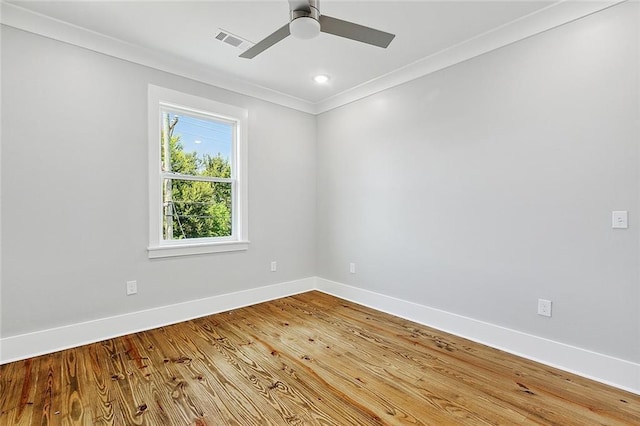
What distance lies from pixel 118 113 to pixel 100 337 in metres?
2.04

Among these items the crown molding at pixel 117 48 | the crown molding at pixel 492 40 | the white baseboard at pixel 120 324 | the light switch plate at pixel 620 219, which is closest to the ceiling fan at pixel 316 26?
the crown molding at pixel 492 40

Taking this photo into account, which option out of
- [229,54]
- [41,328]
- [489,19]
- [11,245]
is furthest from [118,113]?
[489,19]

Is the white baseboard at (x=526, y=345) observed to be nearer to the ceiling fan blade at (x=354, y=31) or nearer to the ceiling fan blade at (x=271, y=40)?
the ceiling fan blade at (x=354, y=31)

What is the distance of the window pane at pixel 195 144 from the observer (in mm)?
3227

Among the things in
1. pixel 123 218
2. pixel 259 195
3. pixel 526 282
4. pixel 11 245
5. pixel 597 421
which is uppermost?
pixel 259 195

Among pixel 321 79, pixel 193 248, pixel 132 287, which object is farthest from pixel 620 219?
pixel 132 287

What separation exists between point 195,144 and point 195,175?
0.35 m

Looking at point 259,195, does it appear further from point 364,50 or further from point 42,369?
point 42,369

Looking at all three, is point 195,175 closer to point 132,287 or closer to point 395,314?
point 132,287

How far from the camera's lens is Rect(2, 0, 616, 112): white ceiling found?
2.26m

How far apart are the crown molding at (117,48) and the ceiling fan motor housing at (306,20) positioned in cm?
194

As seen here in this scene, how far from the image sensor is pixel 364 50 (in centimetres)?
288

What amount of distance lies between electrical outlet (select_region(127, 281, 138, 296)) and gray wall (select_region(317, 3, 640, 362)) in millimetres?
2513

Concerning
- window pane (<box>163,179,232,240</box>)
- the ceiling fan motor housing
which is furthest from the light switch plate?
window pane (<box>163,179,232,240</box>)
